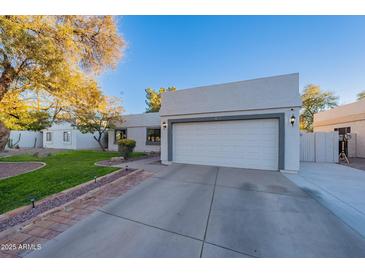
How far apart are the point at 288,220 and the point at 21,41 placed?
7.33m

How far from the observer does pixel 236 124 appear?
7016mm

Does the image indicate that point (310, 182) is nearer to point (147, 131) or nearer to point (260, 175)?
point (260, 175)

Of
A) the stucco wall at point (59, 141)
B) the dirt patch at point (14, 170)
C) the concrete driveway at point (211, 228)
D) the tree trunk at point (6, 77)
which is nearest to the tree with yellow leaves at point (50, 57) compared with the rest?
the tree trunk at point (6, 77)

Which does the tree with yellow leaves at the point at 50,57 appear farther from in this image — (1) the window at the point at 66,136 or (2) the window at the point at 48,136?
(2) the window at the point at 48,136

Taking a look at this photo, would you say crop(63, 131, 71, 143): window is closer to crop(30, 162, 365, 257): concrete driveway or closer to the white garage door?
the white garage door

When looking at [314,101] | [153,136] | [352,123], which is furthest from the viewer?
[314,101]

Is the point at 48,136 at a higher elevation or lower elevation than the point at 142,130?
lower

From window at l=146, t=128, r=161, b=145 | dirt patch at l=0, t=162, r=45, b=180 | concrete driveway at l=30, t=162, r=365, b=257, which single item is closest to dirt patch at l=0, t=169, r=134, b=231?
concrete driveway at l=30, t=162, r=365, b=257

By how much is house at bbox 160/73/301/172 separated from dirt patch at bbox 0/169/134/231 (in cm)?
379

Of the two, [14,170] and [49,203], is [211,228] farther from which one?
[14,170]

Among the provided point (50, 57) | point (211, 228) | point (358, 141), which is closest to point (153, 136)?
point (50, 57)

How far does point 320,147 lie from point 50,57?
497 inches

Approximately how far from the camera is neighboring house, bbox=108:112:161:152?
1424cm
